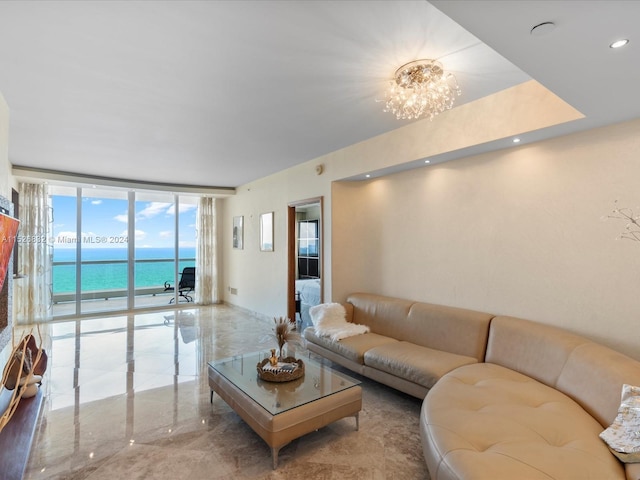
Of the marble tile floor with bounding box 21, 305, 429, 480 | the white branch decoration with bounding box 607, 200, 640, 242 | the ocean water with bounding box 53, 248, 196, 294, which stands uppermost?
the white branch decoration with bounding box 607, 200, 640, 242

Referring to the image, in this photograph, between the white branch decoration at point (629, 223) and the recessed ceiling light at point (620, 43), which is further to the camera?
the white branch decoration at point (629, 223)

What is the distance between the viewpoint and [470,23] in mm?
1355

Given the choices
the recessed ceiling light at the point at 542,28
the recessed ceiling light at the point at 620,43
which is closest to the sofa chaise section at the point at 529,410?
the recessed ceiling light at the point at 620,43

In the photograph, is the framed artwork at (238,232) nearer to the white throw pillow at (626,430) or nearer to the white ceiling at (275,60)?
the white ceiling at (275,60)

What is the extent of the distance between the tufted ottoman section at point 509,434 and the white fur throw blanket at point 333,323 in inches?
54.0

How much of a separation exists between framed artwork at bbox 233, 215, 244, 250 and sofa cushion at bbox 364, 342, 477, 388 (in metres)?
4.55

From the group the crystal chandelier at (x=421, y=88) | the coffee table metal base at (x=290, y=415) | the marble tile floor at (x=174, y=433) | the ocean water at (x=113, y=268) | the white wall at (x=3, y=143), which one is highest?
the crystal chandelier at (x=421, y=88)

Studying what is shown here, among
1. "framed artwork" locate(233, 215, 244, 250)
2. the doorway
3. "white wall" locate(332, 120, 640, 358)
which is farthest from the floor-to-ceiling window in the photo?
"white wall" locate(332, 120, 640, 358)

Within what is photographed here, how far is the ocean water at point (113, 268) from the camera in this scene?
6.48 meters

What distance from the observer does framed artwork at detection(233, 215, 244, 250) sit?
702cm

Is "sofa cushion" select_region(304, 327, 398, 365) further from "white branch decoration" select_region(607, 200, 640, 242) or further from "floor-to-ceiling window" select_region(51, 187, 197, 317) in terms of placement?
"floor-to-ceiling window" select_region(51, 187, 197, 317)

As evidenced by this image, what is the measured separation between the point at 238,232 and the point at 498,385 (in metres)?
5.88

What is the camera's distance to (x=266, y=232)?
6.05 meters

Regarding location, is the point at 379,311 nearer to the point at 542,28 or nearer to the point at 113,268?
the point at 542,28
